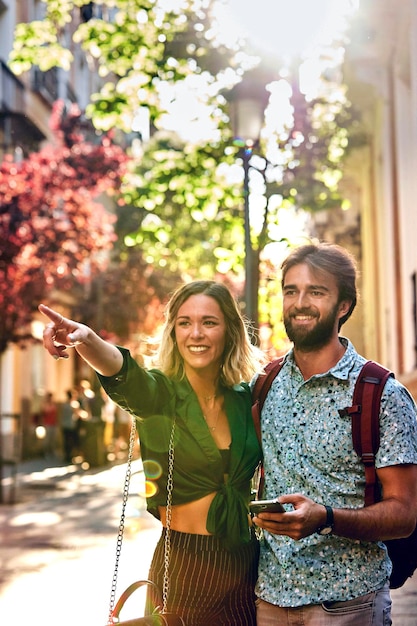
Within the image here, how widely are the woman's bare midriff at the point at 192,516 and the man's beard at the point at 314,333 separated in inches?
25.2

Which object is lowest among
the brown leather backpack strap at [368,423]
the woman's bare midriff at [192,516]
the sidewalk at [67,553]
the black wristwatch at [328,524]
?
the sidewalk at [67,553]

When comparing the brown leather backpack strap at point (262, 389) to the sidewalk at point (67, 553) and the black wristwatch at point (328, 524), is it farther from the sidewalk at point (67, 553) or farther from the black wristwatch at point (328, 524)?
the sidewalk at point (67, 553)

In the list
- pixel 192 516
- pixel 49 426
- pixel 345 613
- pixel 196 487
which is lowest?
pixel 49 426

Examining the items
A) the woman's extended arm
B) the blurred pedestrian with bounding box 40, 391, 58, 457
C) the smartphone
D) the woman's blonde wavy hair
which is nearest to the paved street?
the woman's blonde wavy hair

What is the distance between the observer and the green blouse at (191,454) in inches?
152

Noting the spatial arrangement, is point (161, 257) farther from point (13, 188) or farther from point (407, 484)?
point (407, 484)

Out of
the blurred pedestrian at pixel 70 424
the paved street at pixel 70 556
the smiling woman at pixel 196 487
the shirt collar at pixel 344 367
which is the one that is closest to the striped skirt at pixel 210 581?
the smiling woman at pixel 196 487


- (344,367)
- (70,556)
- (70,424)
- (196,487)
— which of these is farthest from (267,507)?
(70,424)

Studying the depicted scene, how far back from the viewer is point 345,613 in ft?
11.5

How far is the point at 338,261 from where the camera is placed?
3.80 metres

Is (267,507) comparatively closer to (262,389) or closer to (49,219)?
(262,389)

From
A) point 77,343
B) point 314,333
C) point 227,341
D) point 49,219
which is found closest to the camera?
point 77,343

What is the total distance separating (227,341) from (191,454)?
53cm

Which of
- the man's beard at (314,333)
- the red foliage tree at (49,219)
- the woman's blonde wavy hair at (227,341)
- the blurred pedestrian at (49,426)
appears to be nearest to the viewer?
the man's beard at (314,333)
